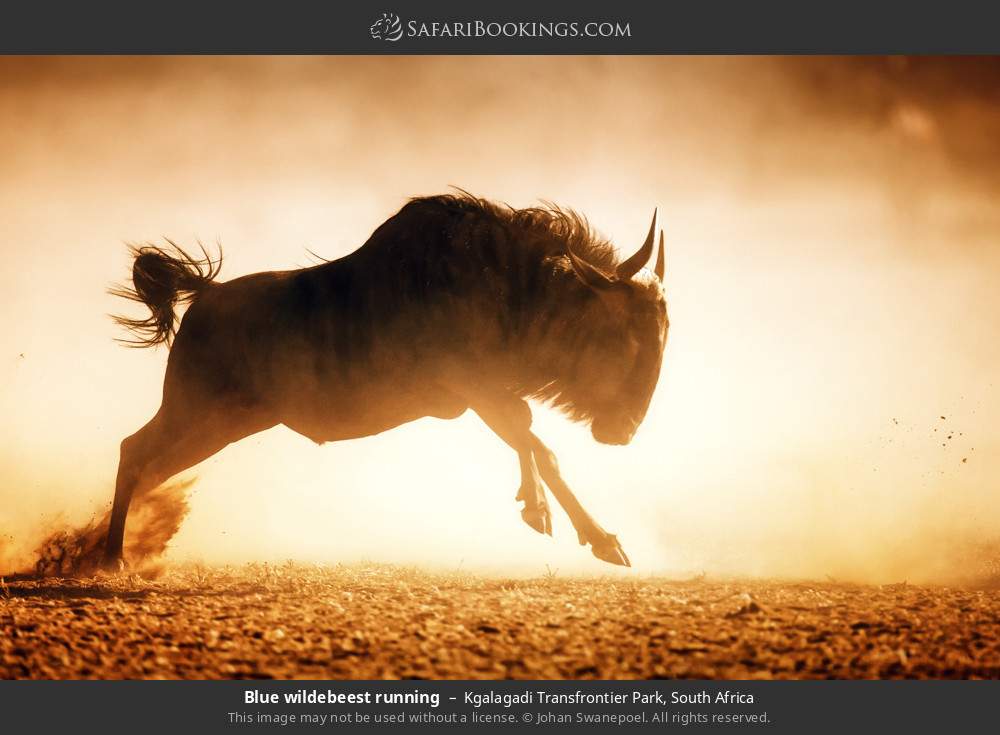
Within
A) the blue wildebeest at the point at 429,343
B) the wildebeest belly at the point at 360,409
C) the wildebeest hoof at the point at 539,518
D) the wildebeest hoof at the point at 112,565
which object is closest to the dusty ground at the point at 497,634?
the wildebeest hoof at the point at 539,518

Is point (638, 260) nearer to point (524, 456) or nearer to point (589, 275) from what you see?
point (589, 275)

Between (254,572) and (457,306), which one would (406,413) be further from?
(254,572)

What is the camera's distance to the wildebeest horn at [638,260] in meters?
6.18

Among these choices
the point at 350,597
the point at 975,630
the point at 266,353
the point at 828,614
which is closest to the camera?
the point at 975,630

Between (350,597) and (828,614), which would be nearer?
(828,614)

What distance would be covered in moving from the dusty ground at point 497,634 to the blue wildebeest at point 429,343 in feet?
5.31

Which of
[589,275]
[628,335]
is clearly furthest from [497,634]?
[589,275]

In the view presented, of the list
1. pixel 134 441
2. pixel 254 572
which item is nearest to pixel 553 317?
pixel 254 572

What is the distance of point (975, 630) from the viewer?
155 inches

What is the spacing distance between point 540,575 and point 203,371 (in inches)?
135

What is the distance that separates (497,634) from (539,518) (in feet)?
6.79

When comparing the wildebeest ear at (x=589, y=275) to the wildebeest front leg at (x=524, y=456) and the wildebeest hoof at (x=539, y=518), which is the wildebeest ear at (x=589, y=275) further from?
the wildebeest hoof at (x=539, y=518)

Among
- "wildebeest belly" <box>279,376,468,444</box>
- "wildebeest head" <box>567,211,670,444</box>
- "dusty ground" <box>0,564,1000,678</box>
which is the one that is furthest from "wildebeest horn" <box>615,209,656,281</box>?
"dusty ground" <box>0,564,1000,678</box>

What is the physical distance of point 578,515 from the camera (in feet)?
19.7
